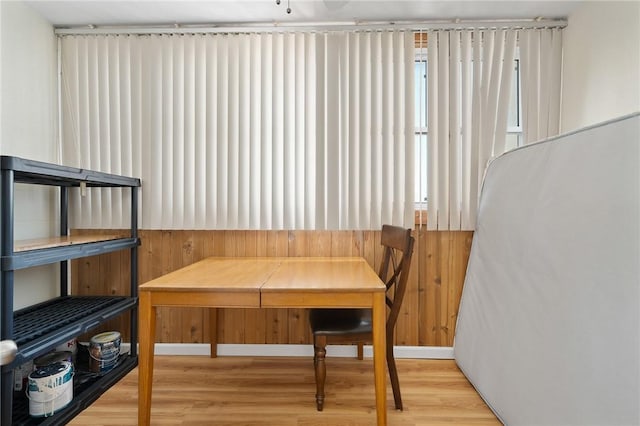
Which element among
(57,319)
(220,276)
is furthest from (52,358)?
(220,276)

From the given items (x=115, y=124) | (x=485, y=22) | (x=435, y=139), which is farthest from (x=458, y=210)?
(x=115, y=124)

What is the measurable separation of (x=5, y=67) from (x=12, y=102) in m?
0.19

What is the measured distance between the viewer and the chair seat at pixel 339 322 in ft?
5.05

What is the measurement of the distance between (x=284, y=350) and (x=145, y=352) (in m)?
1.02

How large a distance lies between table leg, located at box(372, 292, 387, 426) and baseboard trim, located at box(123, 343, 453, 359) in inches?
32.8

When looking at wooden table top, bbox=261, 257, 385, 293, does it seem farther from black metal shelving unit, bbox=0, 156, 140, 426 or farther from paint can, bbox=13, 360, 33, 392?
paint can, bbox=13, 360, 33, 392

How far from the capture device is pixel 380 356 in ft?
4.39

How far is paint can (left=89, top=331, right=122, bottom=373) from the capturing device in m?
1.93

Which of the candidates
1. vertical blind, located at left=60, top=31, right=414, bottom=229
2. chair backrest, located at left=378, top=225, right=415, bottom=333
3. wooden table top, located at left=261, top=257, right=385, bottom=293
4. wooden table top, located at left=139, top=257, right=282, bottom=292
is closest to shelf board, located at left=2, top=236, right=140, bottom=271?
vertical blind, located at left=60, top=31, right=414, bottom=229

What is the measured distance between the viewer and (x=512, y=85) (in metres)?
2.13

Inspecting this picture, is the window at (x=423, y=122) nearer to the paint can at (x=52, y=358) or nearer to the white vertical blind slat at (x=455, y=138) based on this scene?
the white vertical blind slat at (x=455, y=138)

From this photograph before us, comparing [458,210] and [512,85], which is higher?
[512,85]

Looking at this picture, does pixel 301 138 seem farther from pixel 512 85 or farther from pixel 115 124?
pixel 512 85

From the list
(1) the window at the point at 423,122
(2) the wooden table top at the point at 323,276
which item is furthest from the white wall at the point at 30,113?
(1) the window at the point at 423,122
